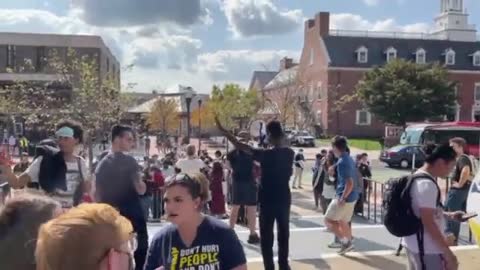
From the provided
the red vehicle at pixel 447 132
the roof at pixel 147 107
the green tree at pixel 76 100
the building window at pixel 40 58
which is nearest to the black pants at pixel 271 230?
the green tree at pixel 76 100

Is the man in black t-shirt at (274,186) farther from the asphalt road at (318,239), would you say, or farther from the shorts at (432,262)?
the shorts at (432,262)

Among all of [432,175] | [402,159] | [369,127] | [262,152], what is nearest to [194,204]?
[432,175]

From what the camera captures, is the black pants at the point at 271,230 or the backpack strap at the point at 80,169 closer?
the backpack strap at the point at 80,169

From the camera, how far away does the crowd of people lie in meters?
1.79

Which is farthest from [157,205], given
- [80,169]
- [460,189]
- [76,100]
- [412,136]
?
[412,136]

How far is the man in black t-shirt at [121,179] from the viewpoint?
5652 mm

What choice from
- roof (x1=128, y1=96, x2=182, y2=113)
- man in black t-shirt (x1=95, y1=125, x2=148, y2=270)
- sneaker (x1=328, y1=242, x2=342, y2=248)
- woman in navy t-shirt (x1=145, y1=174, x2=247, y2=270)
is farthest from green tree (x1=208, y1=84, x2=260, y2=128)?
woman in navy t-shirt (x1=145, y1=174, x2=247, y2=270)

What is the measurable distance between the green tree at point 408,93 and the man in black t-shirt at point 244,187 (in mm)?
41246

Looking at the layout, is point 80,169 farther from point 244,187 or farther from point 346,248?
point 346,248

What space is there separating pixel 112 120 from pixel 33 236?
21.1 m

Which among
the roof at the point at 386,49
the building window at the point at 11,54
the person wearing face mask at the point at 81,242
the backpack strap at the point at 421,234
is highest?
the roof at the point at 386,49

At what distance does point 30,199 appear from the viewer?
7.55ft

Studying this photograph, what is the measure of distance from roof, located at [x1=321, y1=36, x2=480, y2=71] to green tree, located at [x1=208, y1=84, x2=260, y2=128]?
8.90m

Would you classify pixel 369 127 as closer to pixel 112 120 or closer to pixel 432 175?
pixel 112 120
